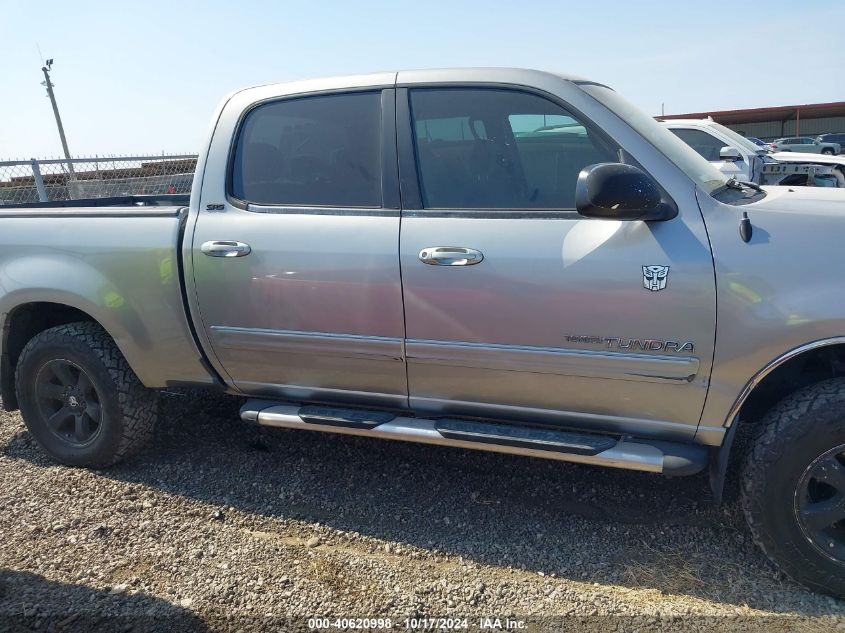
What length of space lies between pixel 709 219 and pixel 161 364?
8.93 feet

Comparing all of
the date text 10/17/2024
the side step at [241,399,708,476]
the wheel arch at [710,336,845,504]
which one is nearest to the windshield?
the wheel arch at [710,336,845,504]

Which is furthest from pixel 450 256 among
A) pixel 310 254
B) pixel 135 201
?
pixel 135 201

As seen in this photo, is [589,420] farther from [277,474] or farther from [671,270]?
[277,474]

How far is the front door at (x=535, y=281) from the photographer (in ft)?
7.95

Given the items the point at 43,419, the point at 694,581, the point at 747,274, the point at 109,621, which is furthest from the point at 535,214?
the point at 43,419

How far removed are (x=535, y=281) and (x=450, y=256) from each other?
0.37m

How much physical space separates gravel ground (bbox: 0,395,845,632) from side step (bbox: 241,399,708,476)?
0.45 m

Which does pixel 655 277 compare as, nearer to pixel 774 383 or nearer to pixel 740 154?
pixel 774 383

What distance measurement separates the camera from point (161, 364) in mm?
3363

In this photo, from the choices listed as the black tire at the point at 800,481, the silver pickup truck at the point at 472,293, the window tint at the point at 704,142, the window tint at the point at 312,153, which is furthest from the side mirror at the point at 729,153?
the window tint at the point at 312,153

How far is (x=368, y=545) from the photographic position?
289 centimetres

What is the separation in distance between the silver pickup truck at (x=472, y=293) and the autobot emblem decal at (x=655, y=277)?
10 mm

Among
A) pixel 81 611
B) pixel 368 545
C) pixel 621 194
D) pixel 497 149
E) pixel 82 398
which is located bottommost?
Result: pixel 368 545

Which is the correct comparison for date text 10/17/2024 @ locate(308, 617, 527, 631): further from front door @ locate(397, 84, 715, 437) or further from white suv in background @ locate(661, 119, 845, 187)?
white suv in background @ locate(661, 119, 845, 187)
